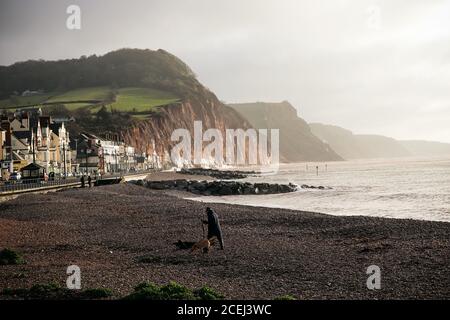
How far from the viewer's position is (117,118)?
16825 centimetres

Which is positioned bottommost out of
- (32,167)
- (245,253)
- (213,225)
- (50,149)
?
(245,253)

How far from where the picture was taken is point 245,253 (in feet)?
62.9

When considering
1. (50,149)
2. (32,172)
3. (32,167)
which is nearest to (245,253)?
(32,167)

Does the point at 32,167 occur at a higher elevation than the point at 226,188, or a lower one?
higher

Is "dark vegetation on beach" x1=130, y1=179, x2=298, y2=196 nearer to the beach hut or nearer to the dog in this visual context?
the beach hut

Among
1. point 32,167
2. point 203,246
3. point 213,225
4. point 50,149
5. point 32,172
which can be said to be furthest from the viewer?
point 50,149

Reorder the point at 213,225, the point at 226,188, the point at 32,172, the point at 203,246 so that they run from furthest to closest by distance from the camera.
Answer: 1. the point at 226,188
2. the point at 32,172
3. the point at 213,225
4. the point at 203,246

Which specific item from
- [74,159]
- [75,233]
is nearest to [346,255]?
[75,233]

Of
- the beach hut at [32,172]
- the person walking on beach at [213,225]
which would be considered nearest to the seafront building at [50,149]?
the beach hut at [32,172]

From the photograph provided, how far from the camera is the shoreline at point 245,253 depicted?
45.8ft

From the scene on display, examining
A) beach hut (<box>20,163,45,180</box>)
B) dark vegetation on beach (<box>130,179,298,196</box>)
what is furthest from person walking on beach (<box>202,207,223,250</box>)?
beach hut (<box>20,163,45,180</box>)

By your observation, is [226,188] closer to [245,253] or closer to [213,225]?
[213,225]

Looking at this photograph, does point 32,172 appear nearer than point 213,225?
No

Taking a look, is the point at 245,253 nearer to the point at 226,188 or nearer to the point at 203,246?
the point at 203,246
